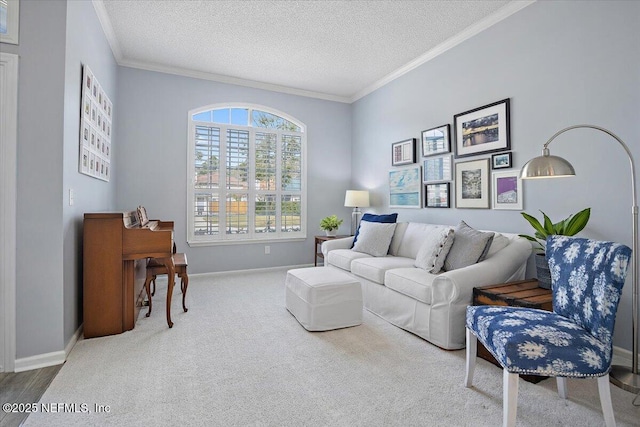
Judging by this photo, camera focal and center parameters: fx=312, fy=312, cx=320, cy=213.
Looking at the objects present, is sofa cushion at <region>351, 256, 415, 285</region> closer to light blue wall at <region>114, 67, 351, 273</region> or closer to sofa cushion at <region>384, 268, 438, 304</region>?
sofa cushion at <region>384, 268, 438, 304</region>

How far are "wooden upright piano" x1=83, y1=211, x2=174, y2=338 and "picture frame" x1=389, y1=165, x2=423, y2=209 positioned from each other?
2.88 meters

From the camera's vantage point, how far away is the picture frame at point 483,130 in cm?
292

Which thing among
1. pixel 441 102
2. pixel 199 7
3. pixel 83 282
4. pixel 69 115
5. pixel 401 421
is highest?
pixel 199 7

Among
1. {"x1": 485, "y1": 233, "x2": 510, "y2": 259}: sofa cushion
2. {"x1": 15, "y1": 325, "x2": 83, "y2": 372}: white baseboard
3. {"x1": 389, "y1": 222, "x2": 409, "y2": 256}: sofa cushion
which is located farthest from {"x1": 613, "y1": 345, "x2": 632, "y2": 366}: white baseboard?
{"x1": 15, "y1": 325, "x2": 83, "y2": 372}: white baseboard

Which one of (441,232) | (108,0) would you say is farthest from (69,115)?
(441,232)

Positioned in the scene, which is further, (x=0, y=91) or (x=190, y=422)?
(x=0, y=91)

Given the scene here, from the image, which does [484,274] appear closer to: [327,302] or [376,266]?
[376,266]

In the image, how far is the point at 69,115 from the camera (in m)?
2.16

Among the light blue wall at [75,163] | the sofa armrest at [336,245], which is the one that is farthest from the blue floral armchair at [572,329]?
the light blue wall at [75,163]

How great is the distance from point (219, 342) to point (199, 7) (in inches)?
117

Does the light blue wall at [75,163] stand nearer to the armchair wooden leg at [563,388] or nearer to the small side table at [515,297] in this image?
the small side table at [515,297]

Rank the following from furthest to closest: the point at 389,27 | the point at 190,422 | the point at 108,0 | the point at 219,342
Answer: the point at 389,27
the point at 108,0
the point at 219,342
the point at 190,422

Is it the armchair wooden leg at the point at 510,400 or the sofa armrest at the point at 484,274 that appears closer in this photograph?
the armchair wooden leg at the point at 510,400

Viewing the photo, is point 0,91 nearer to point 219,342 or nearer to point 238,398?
point 219,342
